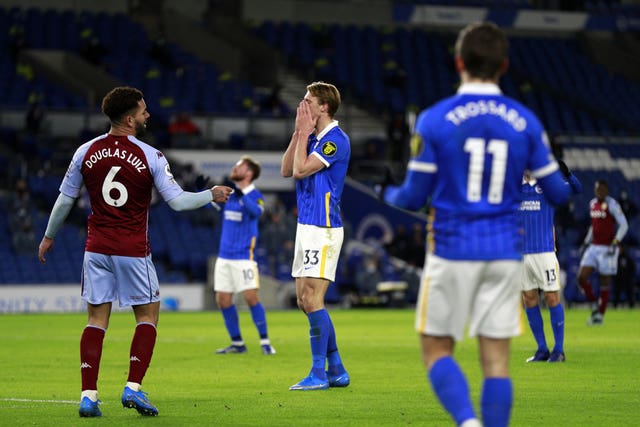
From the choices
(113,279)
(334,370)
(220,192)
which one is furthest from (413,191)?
(334,370)

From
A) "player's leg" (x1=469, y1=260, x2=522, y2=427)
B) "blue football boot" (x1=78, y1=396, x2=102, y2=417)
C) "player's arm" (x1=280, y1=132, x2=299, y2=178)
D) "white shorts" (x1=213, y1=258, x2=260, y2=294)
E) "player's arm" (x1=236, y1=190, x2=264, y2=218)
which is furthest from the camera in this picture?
"white shorts" (x1=213, y1=258, x2=260, y2=294)

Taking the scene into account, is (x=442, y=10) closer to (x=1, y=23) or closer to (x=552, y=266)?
(x=1, y=23)

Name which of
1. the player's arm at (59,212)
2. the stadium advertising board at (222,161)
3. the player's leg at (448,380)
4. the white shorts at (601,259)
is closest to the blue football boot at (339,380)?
the player's arm at (59,212)

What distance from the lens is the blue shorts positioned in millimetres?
9539

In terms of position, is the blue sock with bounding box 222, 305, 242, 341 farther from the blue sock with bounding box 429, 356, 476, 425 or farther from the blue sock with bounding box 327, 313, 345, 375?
the blue sock with bounding box 429, 356, 476, 425

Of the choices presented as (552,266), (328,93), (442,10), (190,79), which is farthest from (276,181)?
(328,93)

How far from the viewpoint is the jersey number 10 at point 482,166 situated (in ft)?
21.7

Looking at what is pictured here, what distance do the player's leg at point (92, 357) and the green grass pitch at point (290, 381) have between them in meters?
0.17

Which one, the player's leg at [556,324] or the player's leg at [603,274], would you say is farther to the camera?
the player's leg at [603,274]

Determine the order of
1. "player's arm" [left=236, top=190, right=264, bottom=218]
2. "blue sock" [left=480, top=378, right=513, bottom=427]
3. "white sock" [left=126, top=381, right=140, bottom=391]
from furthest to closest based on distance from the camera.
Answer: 1. "player's arm" [left=236, top=190, right=264, bottom=218]
2. "white sock" [left=126, top=381, right=140, bottom=391]
3. "blue sock" [left=480, top=378, right=513, bottom=427]

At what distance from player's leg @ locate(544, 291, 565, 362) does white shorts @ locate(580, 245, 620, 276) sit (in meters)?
9.14

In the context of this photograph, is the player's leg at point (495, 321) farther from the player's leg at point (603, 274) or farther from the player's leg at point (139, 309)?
the player's leg at point (603, 274)

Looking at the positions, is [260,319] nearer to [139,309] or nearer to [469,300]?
[139,309]

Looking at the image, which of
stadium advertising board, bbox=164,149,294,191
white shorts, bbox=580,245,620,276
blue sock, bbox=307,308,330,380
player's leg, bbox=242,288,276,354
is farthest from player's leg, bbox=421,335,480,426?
stadium advertising board, bbox=164,149,294,191
